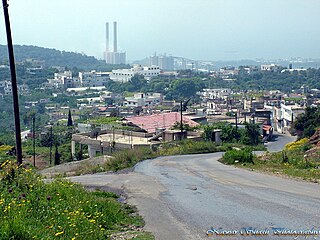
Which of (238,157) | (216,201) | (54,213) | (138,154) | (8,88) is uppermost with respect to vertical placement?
(54,213)

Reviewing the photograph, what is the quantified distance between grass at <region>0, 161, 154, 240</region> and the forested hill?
527 feet

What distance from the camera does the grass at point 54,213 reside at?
5262 millimetres

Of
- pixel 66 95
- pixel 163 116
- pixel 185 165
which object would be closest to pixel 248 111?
pixel 163 116

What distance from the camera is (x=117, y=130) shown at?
34188 millimetres

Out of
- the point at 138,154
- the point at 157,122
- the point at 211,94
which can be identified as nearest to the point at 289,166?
the point at 138,154

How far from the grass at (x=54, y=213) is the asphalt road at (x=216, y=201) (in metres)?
0.46

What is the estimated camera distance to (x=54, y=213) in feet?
20.1

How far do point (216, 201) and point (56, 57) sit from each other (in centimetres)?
17775

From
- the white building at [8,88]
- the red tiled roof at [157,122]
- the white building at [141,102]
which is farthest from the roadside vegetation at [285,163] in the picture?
the white building at [8,88]

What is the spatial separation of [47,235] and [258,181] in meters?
7.18

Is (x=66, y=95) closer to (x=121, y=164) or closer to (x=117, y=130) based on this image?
(x=117, y=130)

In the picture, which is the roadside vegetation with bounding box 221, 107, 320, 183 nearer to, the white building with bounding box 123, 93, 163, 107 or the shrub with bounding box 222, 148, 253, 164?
the shrub with bounding box 222, 148, 253, 164

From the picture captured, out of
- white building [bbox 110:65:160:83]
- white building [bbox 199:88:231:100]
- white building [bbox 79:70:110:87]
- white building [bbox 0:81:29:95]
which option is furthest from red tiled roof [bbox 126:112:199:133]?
white building [bbox 110:65:160:83]

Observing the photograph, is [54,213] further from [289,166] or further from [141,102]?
[141,102]
